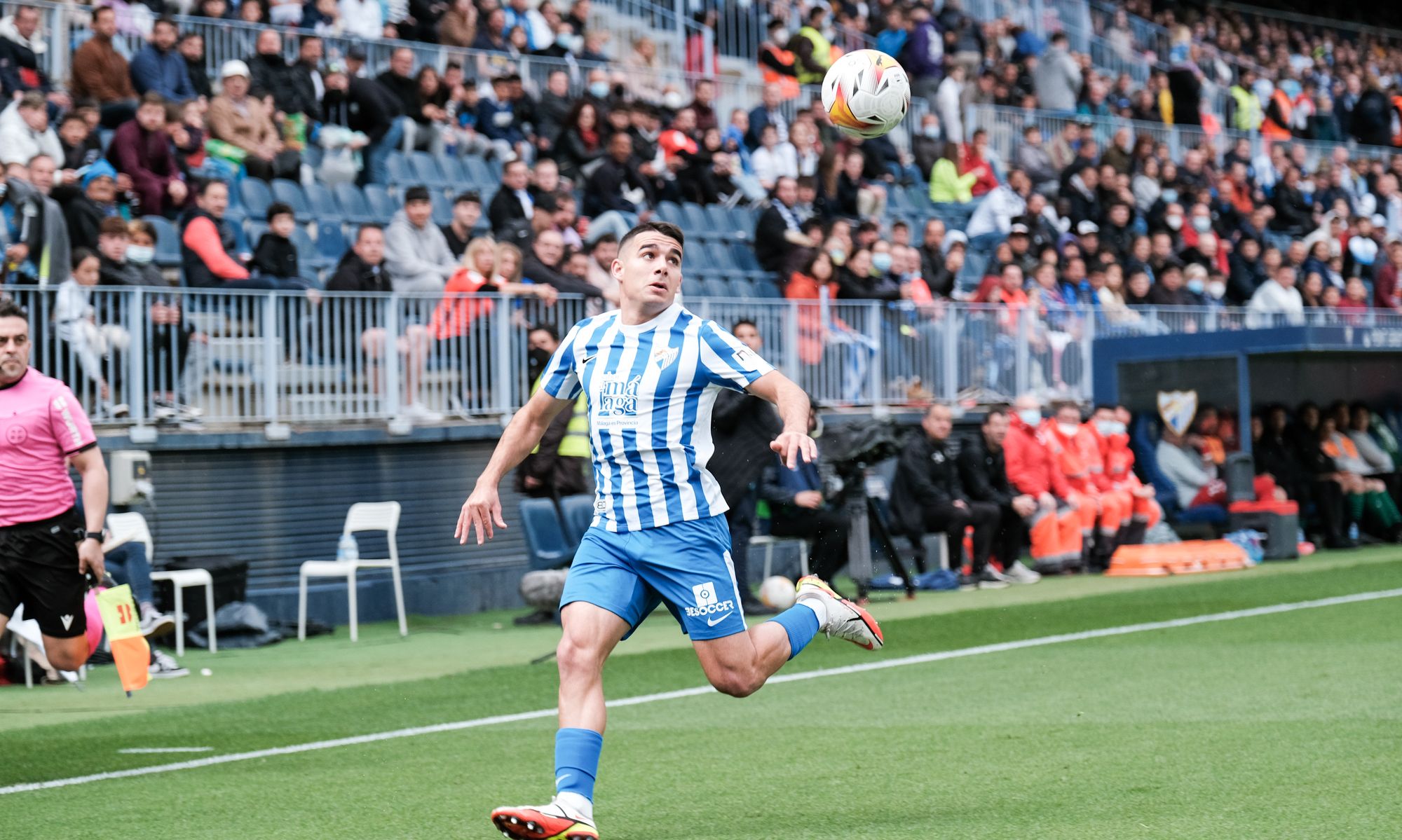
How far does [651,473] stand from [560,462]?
27.9 ft

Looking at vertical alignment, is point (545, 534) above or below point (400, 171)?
below

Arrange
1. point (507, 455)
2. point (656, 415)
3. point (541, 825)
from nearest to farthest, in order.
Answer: point (541, 825), point (656, 415), point (507, 455)

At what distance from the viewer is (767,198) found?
21.6 metres

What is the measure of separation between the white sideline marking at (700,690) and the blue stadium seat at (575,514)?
3.85m

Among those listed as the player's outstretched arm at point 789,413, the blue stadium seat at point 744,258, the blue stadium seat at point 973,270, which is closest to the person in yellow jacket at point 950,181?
the blue stadium seat at point 973,270

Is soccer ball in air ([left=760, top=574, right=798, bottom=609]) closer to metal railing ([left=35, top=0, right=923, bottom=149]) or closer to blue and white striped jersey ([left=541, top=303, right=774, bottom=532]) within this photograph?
metal railing ([left=35, top=0, right=923, bottom=149])

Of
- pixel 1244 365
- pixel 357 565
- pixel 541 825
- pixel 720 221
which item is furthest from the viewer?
pixel 720 221

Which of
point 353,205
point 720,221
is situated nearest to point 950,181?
point 720,221

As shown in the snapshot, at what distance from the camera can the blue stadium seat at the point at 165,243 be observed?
1559 centimetres

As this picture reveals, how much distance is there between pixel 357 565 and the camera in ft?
46.5

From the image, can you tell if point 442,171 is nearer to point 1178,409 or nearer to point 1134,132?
point 1178,409

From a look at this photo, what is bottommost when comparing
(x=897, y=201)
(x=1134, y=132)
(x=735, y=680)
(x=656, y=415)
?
(x=735, y=680)

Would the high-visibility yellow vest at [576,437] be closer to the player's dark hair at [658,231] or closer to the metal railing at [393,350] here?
the metal railing at [393,350]

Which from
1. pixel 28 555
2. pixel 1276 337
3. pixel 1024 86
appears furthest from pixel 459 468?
pixel 1024 86
